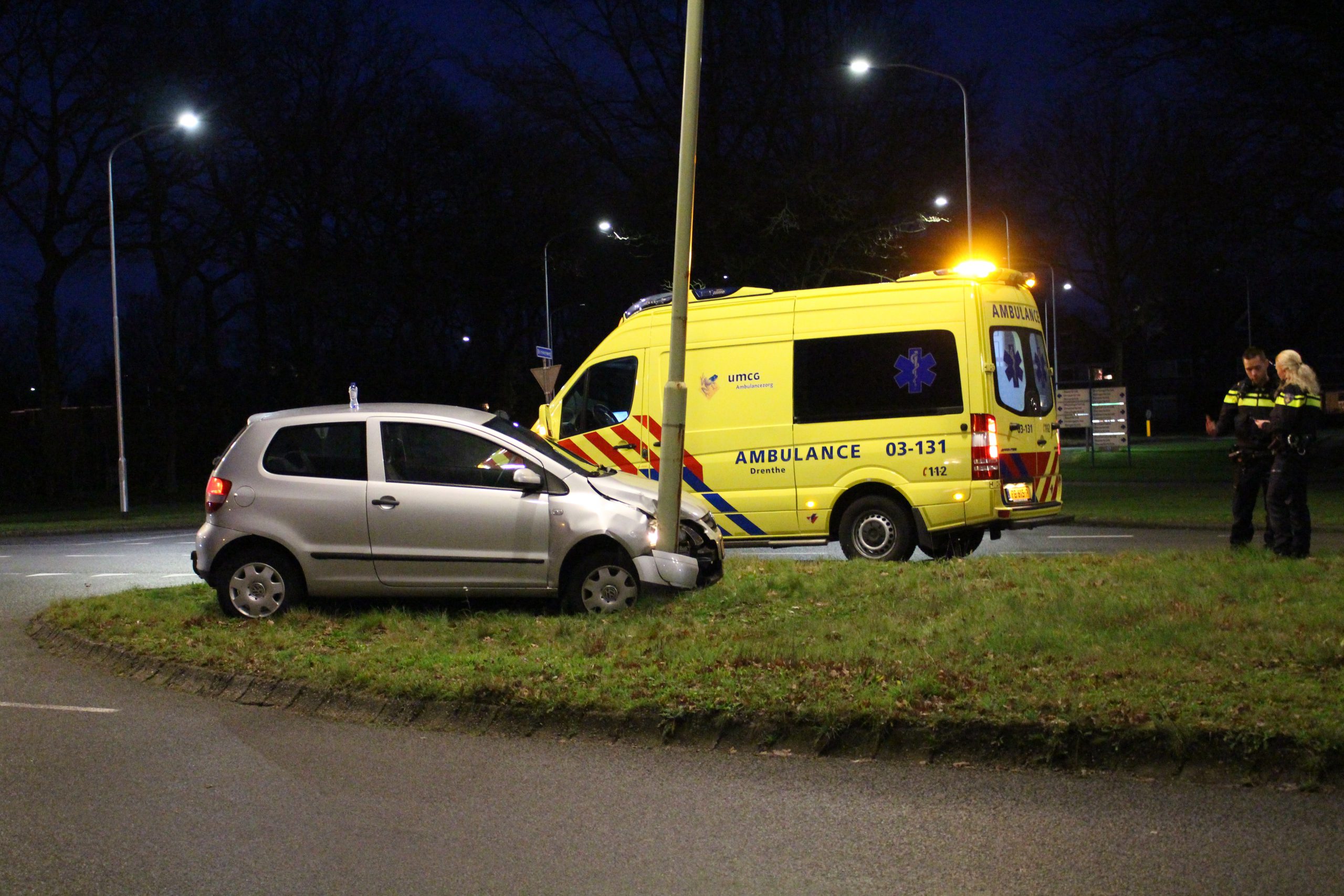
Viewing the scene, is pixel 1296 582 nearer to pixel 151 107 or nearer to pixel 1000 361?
pixel 1000 361

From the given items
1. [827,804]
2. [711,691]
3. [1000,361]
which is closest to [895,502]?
[1000,361]

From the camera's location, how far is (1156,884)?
4625mm

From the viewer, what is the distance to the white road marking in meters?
7.89

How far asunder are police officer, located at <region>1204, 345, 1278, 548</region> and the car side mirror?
5734 millimetres

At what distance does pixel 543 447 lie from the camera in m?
10.5

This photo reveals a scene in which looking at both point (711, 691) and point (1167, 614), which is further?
point (1167, 614)

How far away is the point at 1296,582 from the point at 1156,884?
5.40 m

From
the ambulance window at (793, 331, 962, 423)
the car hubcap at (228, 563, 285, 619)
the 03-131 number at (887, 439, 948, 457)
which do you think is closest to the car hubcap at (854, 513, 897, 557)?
the 03-131 number at (887, 439, 948, 457)

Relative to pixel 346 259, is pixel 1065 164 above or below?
above

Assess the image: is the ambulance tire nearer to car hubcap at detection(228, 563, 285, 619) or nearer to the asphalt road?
car hubcap at detection(228, 563, 285, 619)

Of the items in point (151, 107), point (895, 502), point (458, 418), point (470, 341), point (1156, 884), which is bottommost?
point (1156, 884)

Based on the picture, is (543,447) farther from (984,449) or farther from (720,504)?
(984,449)

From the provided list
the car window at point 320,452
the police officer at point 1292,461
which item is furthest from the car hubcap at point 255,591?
the police officer at point 1292,461

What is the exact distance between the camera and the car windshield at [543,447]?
33.4ft
